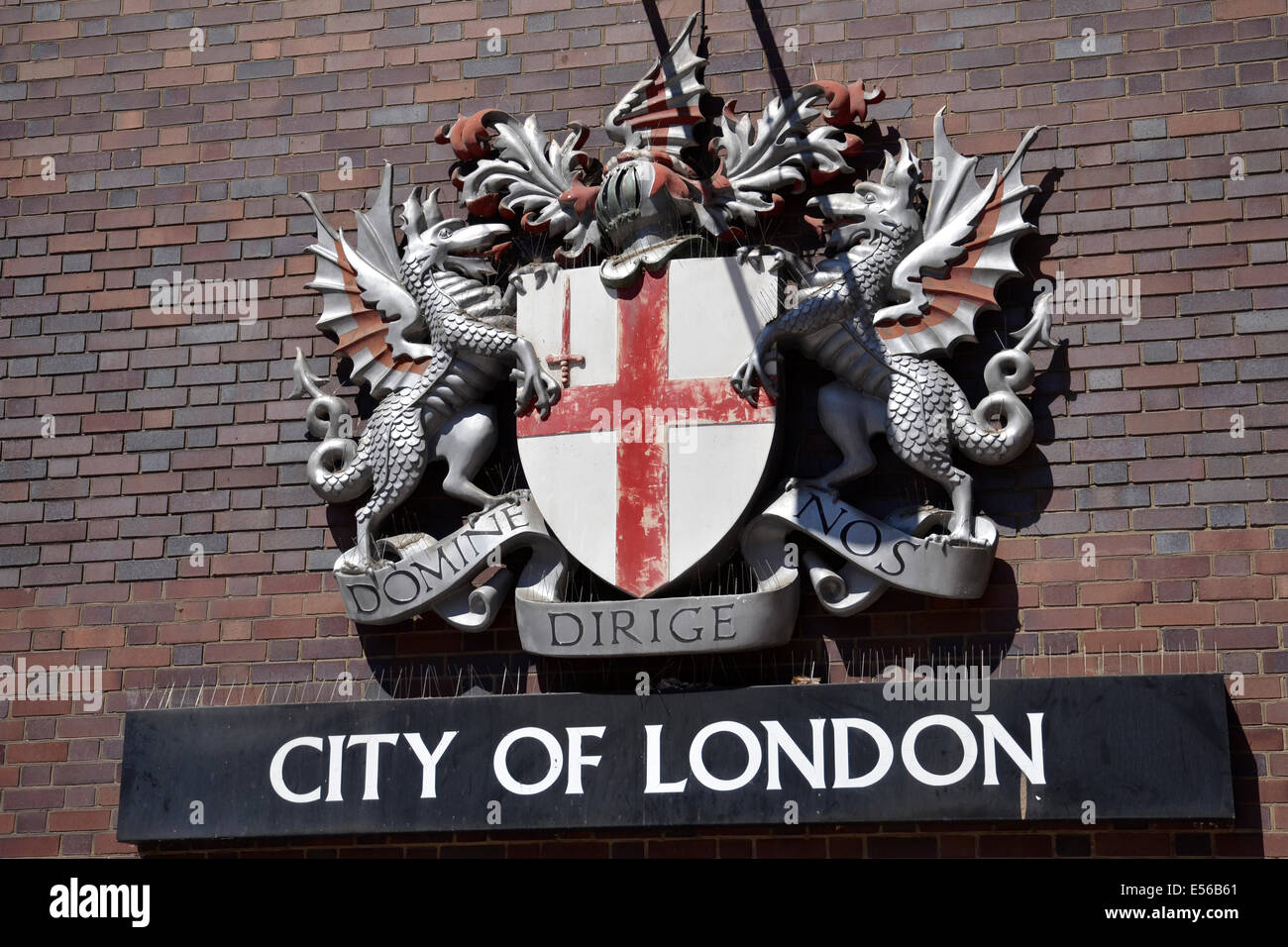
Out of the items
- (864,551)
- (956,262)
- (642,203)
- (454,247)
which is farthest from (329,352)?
(956,262)

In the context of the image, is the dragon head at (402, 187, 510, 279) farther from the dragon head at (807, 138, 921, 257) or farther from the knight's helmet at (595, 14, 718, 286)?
the dragon head at (807, 138, 921, 257)

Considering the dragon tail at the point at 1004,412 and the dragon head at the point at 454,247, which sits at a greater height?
the dragon head at the point at 454,247

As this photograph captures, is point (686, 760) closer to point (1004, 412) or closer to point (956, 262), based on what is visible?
point (1004, 412)

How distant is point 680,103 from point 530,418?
5.22 feet

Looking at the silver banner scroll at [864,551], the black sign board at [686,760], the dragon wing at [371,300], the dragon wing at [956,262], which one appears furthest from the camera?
the dragon wing at [371,300]

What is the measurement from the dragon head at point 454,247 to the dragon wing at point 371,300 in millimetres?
145

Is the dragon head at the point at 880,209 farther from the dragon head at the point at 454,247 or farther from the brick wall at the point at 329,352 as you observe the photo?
the dragon head at the point at 454,247

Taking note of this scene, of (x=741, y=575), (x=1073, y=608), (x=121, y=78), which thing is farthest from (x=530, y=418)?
(x=121, y=78)

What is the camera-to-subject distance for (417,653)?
28.3ft

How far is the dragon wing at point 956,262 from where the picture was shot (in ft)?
27.4

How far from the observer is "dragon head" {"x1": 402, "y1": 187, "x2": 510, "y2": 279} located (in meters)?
8.89

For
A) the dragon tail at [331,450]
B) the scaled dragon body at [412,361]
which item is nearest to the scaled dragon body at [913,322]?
the scaled dragon body at [412,361]

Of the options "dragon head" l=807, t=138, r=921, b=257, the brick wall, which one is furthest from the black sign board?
"dragon head" l=807, t=138, r=921, b=257

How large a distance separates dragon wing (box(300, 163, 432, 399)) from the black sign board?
5.06ft
